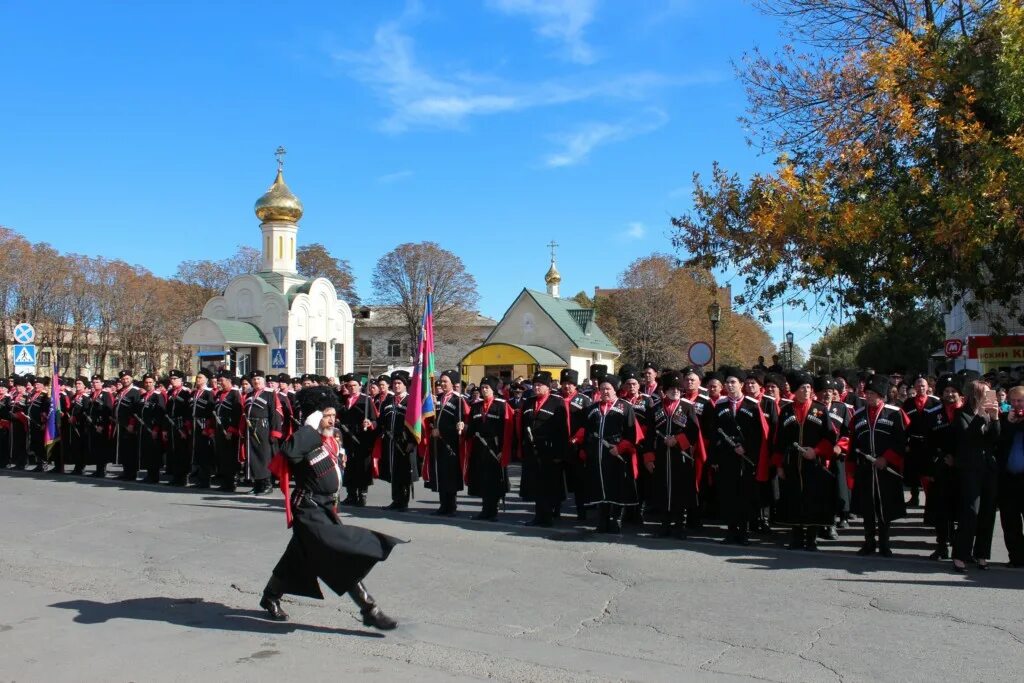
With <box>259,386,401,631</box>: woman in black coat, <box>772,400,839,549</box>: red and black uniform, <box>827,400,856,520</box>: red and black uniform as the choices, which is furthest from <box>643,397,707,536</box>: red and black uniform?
<box>259,386,401,631</box>: woman in black coat

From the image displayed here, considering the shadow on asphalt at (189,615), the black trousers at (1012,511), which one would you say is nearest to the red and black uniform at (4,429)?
the shadow on asphalt at (189,615)

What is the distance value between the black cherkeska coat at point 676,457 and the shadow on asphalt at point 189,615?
4968 millimetres

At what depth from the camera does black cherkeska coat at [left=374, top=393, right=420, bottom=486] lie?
42.1ft

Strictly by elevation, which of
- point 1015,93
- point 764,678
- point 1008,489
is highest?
point 1015,93

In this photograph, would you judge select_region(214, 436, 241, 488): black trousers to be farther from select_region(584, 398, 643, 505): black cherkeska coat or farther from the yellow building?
the yellow building

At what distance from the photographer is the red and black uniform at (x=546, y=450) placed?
1147 centimetres

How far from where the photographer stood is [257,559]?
9406 millimetres

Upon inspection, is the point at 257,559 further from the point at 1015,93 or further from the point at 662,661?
the point at 1015,93

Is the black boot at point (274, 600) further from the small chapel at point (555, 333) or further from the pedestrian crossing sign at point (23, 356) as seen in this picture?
the small chapel at point (555, 333)

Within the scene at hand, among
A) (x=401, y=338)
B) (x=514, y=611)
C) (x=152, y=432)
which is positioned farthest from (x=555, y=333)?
(x=514, y=611)

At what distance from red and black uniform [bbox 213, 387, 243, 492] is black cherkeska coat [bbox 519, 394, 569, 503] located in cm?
560

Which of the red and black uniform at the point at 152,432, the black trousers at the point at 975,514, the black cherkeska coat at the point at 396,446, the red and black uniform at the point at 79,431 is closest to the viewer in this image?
the black trousers at the point at 975,514

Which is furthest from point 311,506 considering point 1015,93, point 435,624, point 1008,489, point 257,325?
point 257,325

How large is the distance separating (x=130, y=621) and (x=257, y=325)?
41.6 metres
